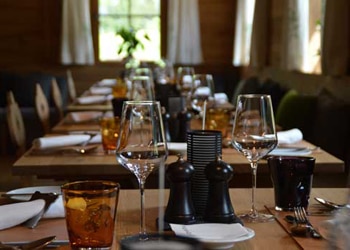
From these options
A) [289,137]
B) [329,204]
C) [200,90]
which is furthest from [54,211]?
[200,90]

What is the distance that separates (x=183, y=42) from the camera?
28.5ft

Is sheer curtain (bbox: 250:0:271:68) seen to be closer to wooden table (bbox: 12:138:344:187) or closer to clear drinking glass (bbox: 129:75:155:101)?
clear drinking glass (bbox: 129:75:155:101)

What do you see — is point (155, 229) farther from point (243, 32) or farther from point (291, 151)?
point (243, 32)

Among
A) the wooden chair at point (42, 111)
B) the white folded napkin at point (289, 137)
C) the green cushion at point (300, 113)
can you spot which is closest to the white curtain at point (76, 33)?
the wooden chair at point (42, 111)

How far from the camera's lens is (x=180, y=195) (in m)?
1.34

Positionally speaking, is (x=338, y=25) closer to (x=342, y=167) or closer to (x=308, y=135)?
(x=308, y=135)

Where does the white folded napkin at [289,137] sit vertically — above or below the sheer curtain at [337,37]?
below

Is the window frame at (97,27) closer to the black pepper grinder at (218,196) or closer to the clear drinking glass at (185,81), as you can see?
the clear drinking glass at (185,81)

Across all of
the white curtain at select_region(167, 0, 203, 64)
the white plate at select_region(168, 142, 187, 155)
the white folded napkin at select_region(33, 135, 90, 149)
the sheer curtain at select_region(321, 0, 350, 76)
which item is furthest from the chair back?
the white curtain at select_region(167, 0, 203, 64)

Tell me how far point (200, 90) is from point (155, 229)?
1932 mm

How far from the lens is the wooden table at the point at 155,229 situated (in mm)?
1236

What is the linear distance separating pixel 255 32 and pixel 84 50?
2.49 metres

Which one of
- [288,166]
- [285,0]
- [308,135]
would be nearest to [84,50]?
[285,0]

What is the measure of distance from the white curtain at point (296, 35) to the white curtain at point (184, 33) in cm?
273
